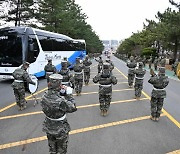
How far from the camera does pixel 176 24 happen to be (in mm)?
28875

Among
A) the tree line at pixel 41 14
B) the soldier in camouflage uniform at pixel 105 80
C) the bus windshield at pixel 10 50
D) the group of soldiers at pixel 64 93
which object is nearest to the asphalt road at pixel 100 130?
the group of soldiers at pixel 64 93

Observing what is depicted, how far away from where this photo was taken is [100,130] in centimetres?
684

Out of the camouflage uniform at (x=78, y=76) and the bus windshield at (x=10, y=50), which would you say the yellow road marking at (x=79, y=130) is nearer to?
the camouflage uniform at (x=78, y=76)

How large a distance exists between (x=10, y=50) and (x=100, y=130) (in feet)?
33.4

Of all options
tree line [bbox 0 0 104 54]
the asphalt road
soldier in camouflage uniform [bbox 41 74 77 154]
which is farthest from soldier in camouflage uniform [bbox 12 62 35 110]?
tree line [bbox 0 0 104 54]

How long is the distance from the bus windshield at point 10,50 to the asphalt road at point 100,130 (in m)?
5.15

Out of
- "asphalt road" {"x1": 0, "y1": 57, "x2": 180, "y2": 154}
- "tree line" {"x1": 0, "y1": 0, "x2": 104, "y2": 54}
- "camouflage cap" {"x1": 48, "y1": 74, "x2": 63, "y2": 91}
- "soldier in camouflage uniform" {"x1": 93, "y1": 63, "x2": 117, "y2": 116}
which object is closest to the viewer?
"camouflage cap" {"x1": 48, "y1": 74, "x2": 63, "y2": 91}

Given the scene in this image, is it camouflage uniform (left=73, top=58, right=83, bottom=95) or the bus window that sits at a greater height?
the bus window

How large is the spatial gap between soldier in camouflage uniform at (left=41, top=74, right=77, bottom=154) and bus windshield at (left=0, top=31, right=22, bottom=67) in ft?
36.8

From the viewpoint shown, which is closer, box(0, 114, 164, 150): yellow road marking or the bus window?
box(0, 114, 164, 150): yellow road marking

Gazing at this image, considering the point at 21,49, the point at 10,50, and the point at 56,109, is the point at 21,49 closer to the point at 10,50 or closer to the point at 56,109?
the point at 10,50

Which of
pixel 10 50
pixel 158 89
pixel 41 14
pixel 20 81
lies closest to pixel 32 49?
pixel 10 50

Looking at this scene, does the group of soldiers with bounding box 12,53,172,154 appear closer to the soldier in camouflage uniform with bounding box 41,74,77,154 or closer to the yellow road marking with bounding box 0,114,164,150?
the soldier in camouflage uniform with bounding box 41,74,77,154

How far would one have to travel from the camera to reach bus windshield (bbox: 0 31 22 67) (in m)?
14.9
